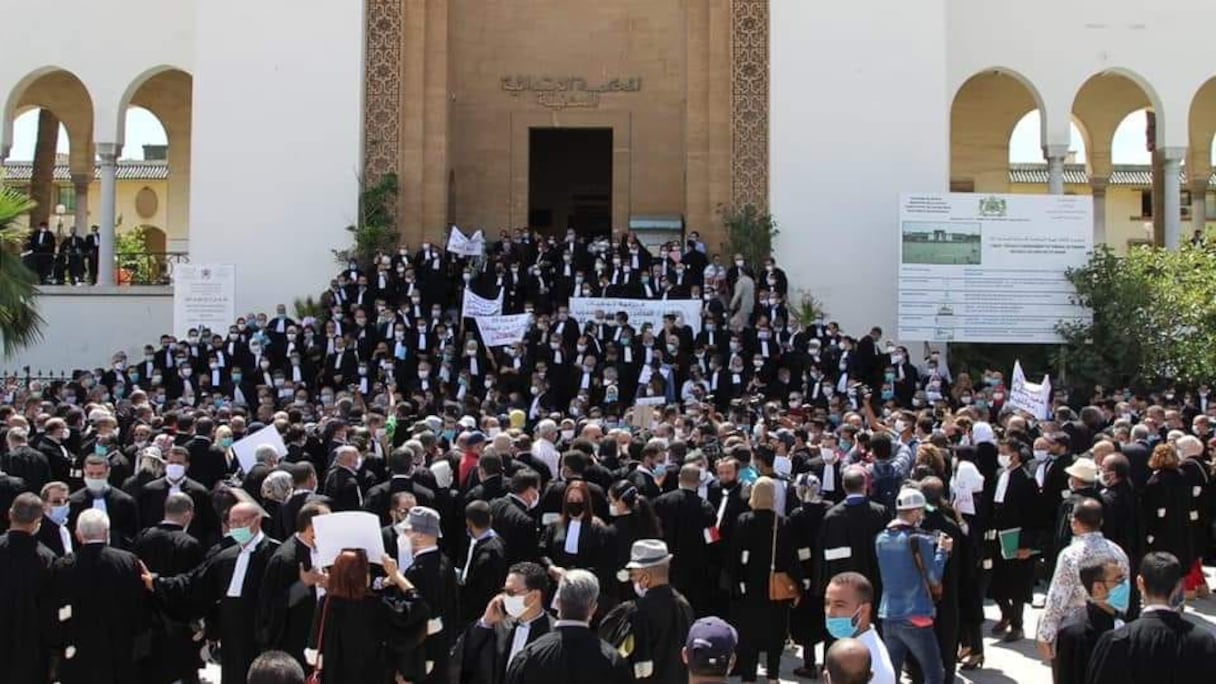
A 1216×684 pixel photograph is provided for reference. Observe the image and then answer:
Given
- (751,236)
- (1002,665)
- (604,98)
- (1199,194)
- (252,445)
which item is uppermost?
(604,98)

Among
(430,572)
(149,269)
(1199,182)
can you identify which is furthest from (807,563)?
(1199,182)

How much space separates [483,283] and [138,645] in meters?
14.0

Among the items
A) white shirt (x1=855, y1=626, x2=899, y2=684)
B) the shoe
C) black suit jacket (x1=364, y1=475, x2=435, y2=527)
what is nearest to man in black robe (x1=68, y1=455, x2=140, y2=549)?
black suit jacket (x1=364, y1=475, x2=435, y2=527)

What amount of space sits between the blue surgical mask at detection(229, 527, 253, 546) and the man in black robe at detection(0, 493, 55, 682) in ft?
3.38

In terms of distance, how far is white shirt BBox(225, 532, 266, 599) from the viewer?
799 centimetres

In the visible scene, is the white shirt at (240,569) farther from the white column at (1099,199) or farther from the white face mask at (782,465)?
the white column at (1099,199)

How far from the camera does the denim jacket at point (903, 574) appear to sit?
8.24 metres

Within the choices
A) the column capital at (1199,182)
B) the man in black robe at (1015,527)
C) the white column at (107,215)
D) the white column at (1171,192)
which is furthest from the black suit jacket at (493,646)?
the column capital at (1199,182)

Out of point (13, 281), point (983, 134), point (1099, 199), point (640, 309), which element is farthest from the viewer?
point (983, 134)

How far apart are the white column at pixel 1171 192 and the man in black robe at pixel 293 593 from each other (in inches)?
901

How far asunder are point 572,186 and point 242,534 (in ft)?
74.5

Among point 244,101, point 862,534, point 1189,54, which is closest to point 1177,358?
point 1189,54

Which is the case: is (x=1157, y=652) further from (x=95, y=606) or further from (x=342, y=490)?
(x=342, y=490)

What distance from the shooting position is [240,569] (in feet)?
26.2
